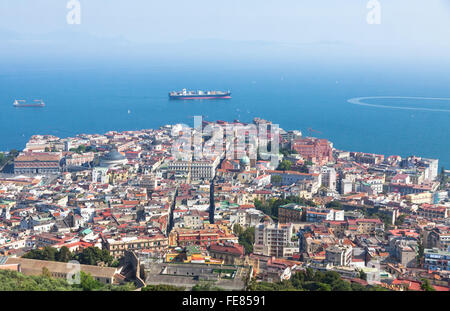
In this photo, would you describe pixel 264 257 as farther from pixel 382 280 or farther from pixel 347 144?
pixel 347 144

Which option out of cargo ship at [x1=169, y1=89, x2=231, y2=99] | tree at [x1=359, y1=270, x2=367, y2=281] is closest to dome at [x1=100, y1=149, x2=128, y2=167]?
tree at [x1=359, y1=270, x2=367, y2=281]

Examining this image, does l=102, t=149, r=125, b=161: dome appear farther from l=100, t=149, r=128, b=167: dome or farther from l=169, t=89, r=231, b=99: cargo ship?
l=169, t=89, r=231, b=99: cargo ship

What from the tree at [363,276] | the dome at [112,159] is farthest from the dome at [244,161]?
the tree at [363,276]

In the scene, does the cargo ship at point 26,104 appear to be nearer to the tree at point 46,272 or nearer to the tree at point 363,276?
the tree at point 46,272

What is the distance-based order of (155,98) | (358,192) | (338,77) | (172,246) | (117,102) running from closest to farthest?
(172,246) < (358,192) < (117,102) < (155,98) < (338,77)

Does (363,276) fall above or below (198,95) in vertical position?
below

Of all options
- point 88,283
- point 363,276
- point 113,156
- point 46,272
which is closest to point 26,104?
point 113,156

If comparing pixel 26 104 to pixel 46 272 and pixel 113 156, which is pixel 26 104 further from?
pixel 46 272
